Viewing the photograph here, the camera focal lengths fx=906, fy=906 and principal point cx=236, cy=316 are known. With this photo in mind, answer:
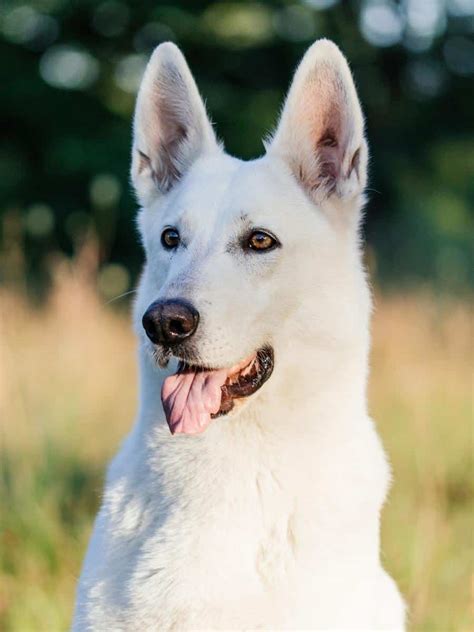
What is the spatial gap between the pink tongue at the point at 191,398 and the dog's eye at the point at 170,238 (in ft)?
1.63

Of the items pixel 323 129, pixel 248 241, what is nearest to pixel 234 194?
pixel 248 241

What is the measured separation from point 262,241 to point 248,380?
460mm

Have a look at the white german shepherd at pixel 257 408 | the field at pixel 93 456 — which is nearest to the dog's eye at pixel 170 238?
the white german shepherd at pixel 257 408

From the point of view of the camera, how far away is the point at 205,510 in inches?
103

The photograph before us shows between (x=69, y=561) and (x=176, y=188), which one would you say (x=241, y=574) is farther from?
(x=69, y=561)

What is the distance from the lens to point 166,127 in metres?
3.38

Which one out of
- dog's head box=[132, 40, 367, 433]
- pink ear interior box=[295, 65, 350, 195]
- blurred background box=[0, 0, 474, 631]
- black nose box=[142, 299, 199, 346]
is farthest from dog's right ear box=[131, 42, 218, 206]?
blurred background box=[0, 0, 474, 631]

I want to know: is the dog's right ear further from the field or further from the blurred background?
the blurred background

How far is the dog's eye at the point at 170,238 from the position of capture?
118 inches

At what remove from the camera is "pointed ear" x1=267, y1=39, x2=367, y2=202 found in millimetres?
2914

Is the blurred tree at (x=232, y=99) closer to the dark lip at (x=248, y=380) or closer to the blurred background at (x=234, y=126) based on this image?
the blurred background at (x=234, y=126)

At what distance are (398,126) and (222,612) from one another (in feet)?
42.4

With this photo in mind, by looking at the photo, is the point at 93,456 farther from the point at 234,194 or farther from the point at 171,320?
the point at 171,320

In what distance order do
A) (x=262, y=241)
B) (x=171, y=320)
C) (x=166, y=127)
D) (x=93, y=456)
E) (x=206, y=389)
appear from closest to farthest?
1. (x=171, y=320)
2. (x=206, y=389)
3. (x=262, y=241)
4. (x=166, y=127)
5. (x=93, y=456)
